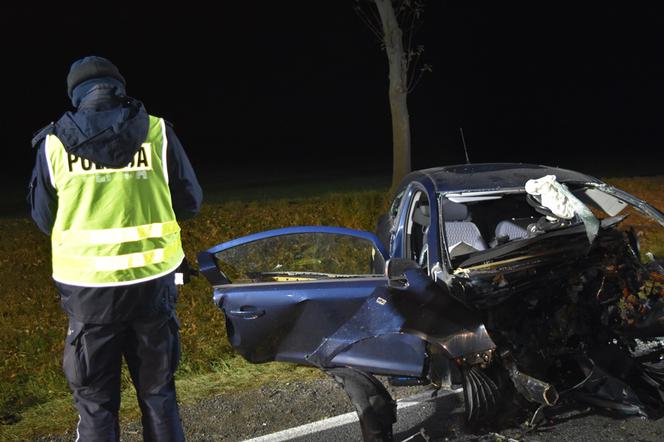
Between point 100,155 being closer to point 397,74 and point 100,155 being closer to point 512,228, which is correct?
point 512,228

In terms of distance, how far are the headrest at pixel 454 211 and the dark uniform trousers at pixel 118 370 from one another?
9.10 ft

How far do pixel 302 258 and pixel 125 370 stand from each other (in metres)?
1.88

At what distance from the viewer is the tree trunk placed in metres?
12.3

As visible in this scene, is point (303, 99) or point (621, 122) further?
point (303, 99)

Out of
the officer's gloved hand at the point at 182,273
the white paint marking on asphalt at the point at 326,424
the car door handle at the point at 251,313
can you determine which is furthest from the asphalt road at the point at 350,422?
the officer's gloved hand at the point at 182,273

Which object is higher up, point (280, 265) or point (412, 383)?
point (280, 265)

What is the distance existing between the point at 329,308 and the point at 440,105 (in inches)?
1601

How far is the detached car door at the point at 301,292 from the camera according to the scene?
425cm

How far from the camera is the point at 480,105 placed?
142 ft

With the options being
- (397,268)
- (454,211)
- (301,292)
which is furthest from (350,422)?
(454,211)

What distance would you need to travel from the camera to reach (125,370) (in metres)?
5.90

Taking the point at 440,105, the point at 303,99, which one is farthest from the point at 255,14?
the point at 440,105

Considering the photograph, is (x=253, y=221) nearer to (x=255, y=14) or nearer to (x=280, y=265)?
(x=280, y=265)

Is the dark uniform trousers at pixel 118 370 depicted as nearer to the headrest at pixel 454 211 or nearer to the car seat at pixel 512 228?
the headrest at pixel 454 211
